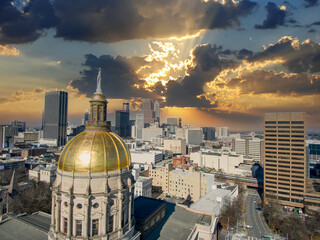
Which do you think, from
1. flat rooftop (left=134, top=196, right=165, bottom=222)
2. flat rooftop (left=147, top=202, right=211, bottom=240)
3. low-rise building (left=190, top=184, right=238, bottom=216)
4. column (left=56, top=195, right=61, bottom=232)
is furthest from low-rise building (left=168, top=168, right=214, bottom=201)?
column (left=56, top=195, right=61, bottom=232)

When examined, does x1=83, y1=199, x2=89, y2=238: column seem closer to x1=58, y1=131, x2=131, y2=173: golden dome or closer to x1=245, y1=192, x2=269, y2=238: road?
x1=58, y1=131, x2=131, y2=173: golden dome

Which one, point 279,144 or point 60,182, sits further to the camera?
point 279,144

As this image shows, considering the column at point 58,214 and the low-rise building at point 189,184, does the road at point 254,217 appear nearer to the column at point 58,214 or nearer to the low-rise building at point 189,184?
the low-rise building at point 189,184

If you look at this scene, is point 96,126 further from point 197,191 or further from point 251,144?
point 251,144

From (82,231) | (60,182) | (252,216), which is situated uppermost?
(60,182)

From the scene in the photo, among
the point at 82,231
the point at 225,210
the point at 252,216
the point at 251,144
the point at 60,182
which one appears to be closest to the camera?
the point at 82,231

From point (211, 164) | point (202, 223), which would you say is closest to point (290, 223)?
point (202, 223)

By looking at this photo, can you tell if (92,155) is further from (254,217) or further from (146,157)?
(146,157)
